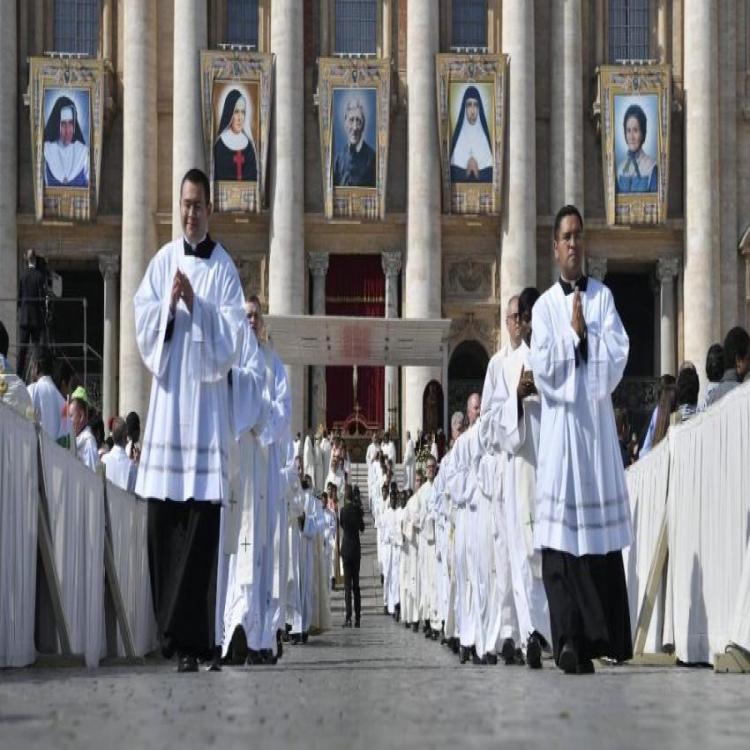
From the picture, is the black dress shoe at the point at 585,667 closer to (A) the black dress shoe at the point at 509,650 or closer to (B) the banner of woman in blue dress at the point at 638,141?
(A) the black dress shoe at the point at 509,650

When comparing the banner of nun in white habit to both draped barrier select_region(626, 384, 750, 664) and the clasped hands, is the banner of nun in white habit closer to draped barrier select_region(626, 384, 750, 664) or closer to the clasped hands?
draped barrier select_region(626, 384, 750, 664)

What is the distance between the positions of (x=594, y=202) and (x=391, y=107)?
19.3ft

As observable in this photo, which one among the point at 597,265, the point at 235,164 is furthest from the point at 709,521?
the point at 597,265

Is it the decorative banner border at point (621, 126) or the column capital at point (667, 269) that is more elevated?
the decorative banner border at point (621, 126)

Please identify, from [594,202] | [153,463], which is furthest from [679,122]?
[153,463]

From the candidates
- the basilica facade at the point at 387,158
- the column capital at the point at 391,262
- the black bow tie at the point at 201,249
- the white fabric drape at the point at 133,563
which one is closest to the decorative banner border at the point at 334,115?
the basilica facade at the point at 387,158

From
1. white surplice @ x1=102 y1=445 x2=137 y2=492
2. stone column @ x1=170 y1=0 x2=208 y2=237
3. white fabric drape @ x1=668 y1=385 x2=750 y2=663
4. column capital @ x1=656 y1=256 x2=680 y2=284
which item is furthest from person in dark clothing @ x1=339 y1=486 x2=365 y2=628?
column capital @ x1=656 y1=256 x2=680 y2=284

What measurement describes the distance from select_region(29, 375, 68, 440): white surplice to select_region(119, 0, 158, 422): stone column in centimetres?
3519

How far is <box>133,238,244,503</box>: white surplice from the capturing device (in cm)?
1088

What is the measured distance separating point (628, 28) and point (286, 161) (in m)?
9.80

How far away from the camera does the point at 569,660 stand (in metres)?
10.9

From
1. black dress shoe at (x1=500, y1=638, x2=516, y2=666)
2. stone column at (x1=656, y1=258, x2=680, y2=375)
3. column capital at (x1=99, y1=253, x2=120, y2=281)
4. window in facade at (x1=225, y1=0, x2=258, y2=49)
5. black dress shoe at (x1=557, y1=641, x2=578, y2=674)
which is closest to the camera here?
black dress shoe at (x1=557, y1=641, x2=578, y2=674)

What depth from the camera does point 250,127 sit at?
5194 cm

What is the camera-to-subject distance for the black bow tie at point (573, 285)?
11758 millimetres
